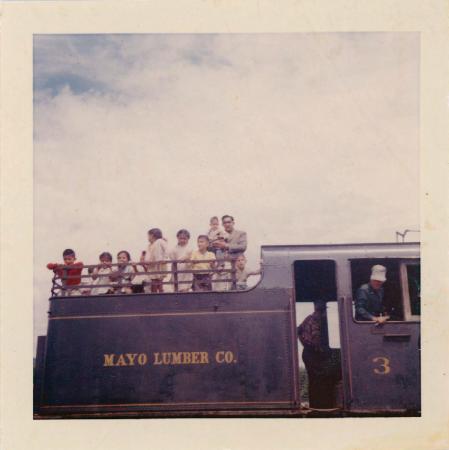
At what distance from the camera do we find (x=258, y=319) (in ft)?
32.1

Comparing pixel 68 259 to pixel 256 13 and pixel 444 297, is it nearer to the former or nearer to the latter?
pixel 256 13

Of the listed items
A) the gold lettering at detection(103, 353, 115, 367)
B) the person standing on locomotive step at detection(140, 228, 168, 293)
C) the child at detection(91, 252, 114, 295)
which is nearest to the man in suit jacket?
the person standing on locomotive step at detection(140, 228, 168, 293)

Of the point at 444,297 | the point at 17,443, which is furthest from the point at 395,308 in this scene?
the point at 17,443

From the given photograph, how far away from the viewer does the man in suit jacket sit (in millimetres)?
10023

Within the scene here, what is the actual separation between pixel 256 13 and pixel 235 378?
4.95m

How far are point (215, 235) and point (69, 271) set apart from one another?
2.17 metres

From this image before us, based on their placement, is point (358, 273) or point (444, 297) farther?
point (358, 273)

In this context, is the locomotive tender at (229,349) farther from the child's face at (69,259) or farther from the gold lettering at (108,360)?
the child's face at (69,259)

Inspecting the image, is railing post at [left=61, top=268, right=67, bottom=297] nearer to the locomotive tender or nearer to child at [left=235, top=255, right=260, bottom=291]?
the locomotive tender

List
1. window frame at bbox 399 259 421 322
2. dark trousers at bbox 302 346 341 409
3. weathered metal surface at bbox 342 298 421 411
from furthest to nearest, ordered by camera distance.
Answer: dark trousers at bbox 302 346 341 409, window frame at bbox 399 259 421 322, weathered metal surface at bbox 342 298 421 411

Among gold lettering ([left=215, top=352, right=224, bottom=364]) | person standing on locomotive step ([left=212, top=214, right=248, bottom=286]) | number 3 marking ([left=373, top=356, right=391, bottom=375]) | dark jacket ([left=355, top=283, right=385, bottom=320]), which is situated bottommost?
number 3 marking ([left=373, top=356, right=391, bottom=375])

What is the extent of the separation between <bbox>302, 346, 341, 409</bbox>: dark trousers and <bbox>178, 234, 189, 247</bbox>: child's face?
2398 mm

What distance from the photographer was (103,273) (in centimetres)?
1015

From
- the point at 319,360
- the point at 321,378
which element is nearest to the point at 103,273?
the point at 319,360
